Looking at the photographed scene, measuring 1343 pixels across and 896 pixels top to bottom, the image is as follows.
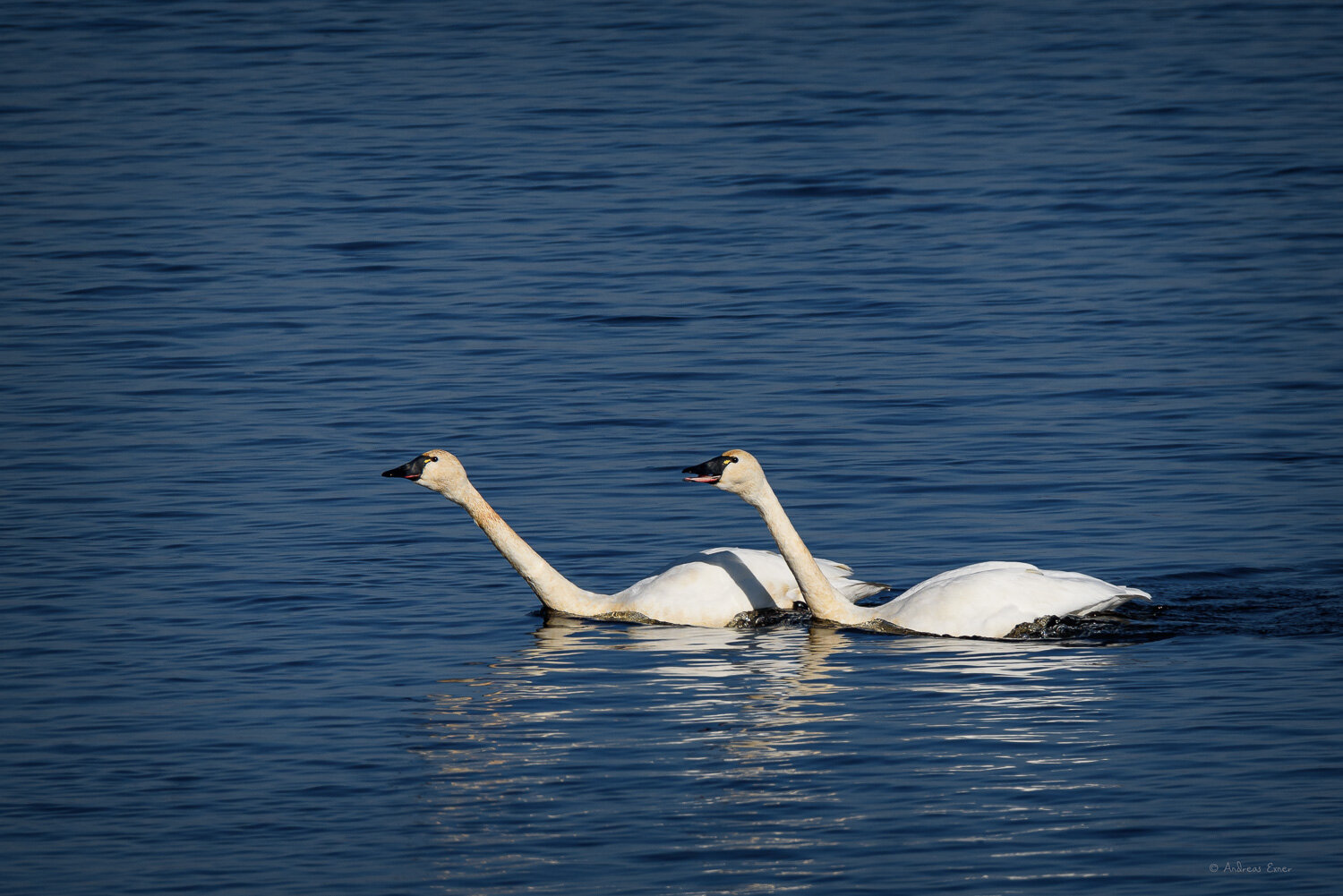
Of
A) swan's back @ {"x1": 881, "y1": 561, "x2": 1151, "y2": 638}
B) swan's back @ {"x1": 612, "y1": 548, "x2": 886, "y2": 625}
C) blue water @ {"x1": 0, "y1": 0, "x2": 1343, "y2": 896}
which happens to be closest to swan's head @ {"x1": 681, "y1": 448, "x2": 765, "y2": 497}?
swan's back @ {"x1": 612, "y1": 548, "x2": 886, "y2": 625}

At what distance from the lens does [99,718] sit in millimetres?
10945

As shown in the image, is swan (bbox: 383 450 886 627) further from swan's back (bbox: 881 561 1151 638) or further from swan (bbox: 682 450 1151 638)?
swan's back (bbox: 881 561 1151 638)

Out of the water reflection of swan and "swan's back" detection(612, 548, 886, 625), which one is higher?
"swan's back" detection(612, 548, 886, 625)

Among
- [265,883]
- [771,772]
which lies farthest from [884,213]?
[265,883]

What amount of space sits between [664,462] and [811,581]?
160 inches

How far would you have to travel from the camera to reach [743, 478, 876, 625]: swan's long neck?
40.9 ft

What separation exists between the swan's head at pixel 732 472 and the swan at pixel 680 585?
0.54 m

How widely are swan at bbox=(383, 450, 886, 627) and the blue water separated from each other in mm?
207

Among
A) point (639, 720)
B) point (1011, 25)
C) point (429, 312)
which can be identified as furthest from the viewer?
point (1011, 25)

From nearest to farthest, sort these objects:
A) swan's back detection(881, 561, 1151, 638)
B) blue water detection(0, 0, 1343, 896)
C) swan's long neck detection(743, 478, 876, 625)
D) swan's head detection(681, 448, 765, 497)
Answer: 1. blue water detection(0, 0, 1343, 896)
2. swan's back detection(881, 561, 1151, 638)
3. swan's long neck detection(743, 478, 876, 625)
4. swan's head detection(681, 448, 765, 497)

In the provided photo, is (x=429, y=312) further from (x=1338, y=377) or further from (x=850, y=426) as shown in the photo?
(x=1338, y=377)

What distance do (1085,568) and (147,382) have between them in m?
10.5

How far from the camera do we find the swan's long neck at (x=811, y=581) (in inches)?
491

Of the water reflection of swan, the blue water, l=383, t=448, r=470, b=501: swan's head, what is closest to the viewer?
the water reflection of swan
